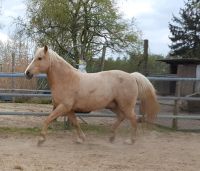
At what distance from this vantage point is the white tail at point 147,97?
7.90m

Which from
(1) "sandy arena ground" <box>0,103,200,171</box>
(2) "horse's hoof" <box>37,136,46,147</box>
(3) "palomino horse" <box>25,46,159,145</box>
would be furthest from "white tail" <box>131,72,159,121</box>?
(2) "horse's hoof" <box>37,136,46,147</box>

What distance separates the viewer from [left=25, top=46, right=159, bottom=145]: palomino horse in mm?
7293

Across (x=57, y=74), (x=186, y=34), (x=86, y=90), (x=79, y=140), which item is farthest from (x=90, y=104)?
(x=186, y=34)

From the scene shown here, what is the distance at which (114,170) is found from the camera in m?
5.56

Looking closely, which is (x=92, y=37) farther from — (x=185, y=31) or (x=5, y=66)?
(x=185, y=31)

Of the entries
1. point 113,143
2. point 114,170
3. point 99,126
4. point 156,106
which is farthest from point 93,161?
point 99,126

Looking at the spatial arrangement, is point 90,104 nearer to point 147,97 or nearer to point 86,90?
point 86,90

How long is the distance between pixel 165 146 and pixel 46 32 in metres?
17.7

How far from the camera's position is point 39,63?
727 cm

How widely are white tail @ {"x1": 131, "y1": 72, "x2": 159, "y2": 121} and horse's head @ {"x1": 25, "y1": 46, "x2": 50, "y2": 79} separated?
1.67 m

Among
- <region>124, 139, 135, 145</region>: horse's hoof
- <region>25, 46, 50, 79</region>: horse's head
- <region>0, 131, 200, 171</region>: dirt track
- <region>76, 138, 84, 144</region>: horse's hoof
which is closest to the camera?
<region>0, 131, 200, 171</region>: dirt track

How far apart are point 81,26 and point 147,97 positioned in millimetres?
16761

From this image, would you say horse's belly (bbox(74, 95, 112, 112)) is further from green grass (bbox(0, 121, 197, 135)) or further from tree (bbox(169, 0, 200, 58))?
tree (bbox(169, 0, 200, 58))

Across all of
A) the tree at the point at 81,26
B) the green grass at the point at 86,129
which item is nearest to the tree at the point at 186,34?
the tree at the point at 81,26
